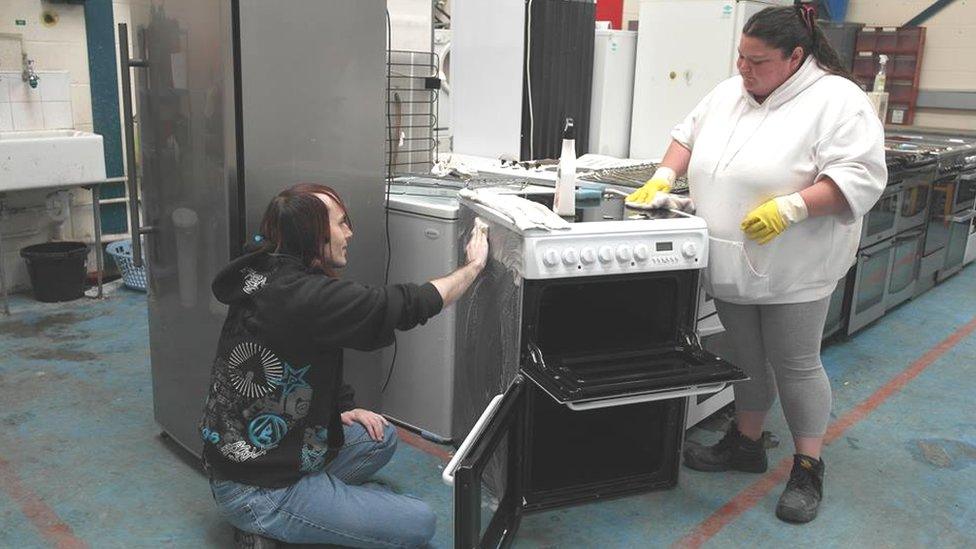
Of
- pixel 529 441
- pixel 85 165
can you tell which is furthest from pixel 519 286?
pixel 85 165

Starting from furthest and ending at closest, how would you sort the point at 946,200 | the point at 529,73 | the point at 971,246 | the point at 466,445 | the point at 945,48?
1. the point at 945,48
2. the point at 971,246
3. the point at 946,200
4. the point at 529,73
5. the point at 466,445

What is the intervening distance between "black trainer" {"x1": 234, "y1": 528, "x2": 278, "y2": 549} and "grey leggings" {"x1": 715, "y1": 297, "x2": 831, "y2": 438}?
56.3 inches

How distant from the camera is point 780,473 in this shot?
2.63 m

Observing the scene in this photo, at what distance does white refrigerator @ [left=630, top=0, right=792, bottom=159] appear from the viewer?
3584mm

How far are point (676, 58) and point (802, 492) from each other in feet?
7.13

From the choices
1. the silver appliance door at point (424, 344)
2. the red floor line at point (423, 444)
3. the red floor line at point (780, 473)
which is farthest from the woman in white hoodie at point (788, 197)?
the red floor line at point (423, 444)

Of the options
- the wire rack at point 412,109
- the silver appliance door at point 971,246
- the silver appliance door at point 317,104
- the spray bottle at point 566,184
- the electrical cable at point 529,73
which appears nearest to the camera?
the silver appliance door at point 317,104

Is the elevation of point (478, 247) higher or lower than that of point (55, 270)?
higher

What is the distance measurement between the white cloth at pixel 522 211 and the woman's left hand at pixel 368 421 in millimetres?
699

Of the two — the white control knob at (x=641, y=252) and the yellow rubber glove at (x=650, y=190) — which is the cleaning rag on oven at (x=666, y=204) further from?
the white control knob at (x=641, y=252)

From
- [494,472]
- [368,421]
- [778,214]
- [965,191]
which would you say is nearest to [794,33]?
[778,214]

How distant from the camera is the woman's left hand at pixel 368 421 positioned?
2295 mm

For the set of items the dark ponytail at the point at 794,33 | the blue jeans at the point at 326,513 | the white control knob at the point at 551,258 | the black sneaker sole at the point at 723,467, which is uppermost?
the dark ponytail at the point at 794,33

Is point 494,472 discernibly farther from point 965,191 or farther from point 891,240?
point 965,191
